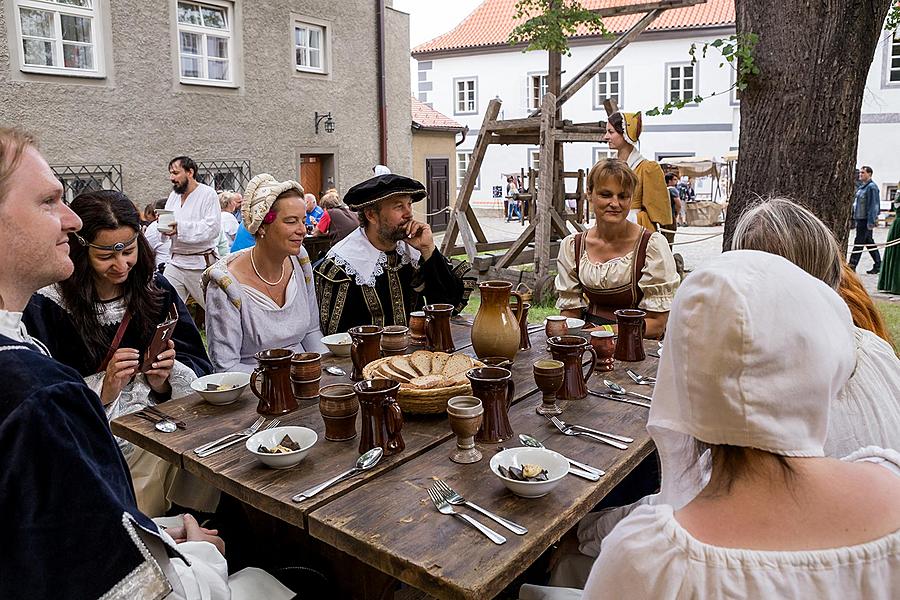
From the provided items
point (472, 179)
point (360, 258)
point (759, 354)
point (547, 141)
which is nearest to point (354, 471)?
point (759, 354)

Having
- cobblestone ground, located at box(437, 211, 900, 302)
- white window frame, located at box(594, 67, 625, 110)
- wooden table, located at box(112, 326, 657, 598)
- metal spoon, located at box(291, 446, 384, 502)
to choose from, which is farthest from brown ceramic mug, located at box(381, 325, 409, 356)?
white window frame, located at box(594, 67, 625, 110)

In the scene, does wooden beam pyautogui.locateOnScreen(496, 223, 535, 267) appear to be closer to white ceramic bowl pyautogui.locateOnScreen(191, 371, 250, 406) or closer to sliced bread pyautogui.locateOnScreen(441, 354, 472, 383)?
sliced bread pyautogui.locateOnScreen(441, 354, 472, 383)

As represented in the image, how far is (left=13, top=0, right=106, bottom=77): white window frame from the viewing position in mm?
8634

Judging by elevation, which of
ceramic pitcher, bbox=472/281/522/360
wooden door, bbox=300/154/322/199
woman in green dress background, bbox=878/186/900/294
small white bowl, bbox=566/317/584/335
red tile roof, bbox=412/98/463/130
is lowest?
woman in green dress background, bbox=878/186/900/294

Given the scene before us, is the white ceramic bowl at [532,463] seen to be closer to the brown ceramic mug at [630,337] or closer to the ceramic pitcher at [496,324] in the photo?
the ceramic pitcher at [496,324]

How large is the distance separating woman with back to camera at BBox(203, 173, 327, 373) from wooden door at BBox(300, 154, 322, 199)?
9.65m

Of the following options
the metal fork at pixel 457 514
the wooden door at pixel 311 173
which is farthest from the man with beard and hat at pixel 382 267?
the wooden door at pixel 311 173

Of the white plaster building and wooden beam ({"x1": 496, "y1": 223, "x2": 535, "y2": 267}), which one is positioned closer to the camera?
wooden beam ({"x1": 496, "y1": 223, "x2": 535, "y2": 267})

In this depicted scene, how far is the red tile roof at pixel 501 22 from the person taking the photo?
2309cm

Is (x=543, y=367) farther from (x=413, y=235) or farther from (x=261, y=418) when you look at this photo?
(x=413, y=235)

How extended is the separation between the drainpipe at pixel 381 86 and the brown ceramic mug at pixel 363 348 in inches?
471

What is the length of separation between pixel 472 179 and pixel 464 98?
19022 mm

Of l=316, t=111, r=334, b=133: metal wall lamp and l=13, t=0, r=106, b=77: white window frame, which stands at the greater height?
l=13, t=0, r=106, b=77: white window frame

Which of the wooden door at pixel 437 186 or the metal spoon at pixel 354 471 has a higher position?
the wooden door at pixel 437 186
